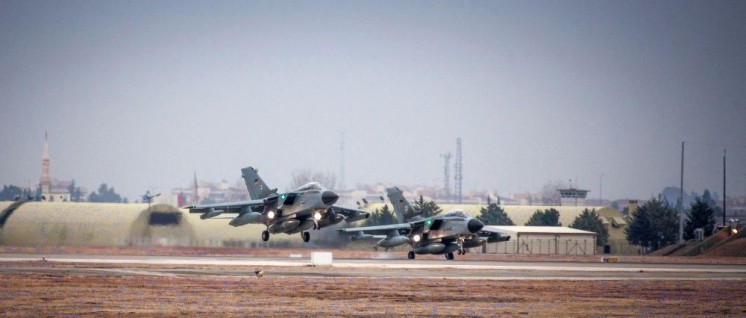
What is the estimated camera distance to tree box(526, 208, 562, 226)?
129 m

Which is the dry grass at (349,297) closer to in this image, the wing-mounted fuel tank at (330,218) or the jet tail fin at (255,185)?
the wing-mounted fuel tank at (330,218)

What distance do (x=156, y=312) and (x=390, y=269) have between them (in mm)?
29021

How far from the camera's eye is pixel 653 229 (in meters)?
123

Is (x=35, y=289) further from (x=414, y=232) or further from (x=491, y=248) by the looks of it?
(x=491, y=248)

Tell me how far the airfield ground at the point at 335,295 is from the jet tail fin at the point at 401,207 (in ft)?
95.8

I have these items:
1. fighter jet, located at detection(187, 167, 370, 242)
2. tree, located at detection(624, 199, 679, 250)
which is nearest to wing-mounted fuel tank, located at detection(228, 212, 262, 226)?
fighter jet, located at detection(187, 167, 370, 242)

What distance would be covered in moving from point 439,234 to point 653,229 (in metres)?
55.6

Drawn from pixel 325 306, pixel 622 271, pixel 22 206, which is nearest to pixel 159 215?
pixel 22 206

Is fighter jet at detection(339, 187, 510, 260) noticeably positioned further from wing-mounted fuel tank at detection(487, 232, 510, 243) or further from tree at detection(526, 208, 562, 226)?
tree at detection(526, 208, 562, 226)

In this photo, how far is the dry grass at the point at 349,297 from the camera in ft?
113

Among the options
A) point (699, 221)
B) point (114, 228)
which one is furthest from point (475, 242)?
point (699, 221)

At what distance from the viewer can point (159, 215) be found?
9719 cm

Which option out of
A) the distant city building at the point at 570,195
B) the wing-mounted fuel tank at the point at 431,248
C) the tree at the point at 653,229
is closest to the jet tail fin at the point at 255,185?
Answer: the wing-mounted fuel tank at the point at 431,248

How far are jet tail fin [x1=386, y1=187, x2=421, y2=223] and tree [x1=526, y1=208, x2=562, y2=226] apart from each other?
1881 inches
